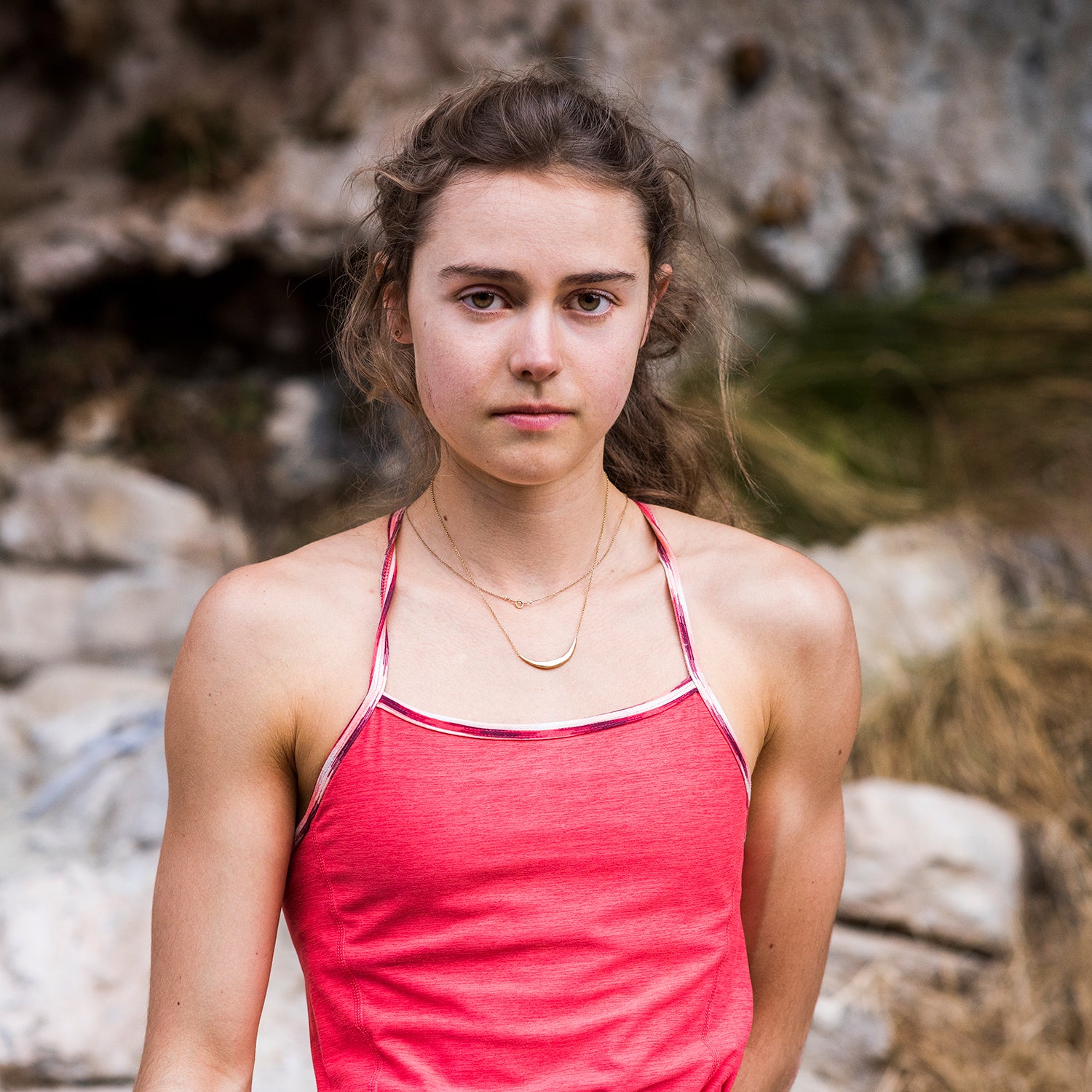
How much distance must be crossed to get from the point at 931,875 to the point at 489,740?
1769 millimetres

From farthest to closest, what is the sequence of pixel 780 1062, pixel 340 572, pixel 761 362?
pixel 761 362, pixel 780 1062, pixel 340 572

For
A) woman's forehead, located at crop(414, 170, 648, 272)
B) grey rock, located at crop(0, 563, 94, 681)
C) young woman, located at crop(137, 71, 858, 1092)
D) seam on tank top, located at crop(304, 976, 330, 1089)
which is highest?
woman's forehead, located at crop(414, 170, 648, 272)

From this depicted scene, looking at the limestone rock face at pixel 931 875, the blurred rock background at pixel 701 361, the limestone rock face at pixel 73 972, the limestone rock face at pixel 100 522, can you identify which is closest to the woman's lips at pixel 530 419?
the limestone rock face at pixel 73 972

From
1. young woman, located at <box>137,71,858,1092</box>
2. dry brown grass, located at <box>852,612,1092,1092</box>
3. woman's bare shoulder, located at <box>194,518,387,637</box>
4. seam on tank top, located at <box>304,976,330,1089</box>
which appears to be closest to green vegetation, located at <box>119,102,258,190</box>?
dry brown grass, located at <box>852,612,1092,1092</box>

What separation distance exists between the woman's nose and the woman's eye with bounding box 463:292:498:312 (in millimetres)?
40

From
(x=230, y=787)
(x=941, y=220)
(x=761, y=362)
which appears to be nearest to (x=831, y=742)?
(x=230, y=787)

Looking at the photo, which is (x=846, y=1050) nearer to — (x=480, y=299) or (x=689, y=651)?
(x=689, y=651)

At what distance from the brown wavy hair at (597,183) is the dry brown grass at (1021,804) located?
142cm

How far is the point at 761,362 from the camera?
13.6ft

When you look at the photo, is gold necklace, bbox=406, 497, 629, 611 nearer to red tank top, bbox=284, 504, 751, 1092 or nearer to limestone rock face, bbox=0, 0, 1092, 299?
red tank top, bbox=284, 504, 751, 1092

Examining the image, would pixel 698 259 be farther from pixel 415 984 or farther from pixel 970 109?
pixel 970 109

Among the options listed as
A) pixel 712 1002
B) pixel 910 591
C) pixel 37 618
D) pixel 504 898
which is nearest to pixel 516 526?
pixel 504 898

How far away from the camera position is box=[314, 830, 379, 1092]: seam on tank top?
4.01ft

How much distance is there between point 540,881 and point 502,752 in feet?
0.44
